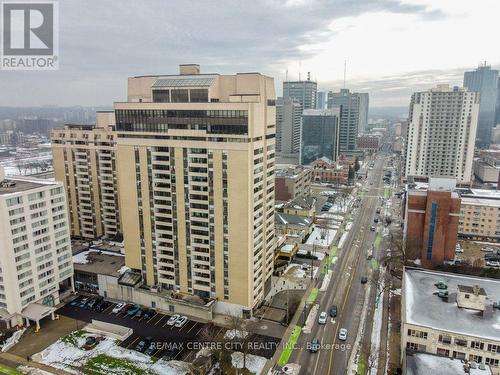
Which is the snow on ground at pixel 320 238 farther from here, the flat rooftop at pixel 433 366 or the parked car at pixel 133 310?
the flat rooftop at pixel 433 366

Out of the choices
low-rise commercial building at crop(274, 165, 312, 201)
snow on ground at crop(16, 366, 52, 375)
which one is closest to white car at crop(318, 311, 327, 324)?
snow on ground at crop(16, 366, 52, 375)

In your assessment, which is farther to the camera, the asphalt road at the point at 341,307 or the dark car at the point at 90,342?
the dark car at the point at 90,342

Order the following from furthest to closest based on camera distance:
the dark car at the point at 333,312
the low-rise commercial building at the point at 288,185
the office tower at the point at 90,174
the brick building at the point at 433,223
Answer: the low-rise commercial building at the point at 288,185
the office tower at the point at 90,174
the brick building at the point at 433,223
the dark car at the point at 333,312

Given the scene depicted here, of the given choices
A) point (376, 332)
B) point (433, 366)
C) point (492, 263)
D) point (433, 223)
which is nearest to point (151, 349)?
point (376, 332)

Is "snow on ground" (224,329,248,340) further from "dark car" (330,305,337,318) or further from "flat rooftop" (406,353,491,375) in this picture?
"flat rooftop" (406,353,491,375)

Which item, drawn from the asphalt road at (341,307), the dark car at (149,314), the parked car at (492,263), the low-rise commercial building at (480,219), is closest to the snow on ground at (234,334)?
the asphalt road at (341,307)
